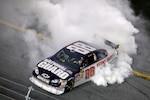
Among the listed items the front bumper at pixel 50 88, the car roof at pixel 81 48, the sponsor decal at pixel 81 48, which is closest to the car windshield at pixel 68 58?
the car roof at pixel 81 48

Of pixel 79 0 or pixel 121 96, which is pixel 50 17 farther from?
pixel 121 96

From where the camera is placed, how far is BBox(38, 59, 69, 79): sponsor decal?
14.5 meters

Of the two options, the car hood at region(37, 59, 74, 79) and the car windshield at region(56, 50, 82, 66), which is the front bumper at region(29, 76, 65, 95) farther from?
the car windshield at region(56, 50, 82, 66)

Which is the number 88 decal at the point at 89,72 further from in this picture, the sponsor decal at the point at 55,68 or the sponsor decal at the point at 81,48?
the sponsor decal at the point at 55,68

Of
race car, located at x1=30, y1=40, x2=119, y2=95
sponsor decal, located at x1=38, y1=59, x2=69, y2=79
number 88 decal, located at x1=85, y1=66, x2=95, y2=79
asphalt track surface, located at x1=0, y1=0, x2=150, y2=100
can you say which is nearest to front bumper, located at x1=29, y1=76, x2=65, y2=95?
race car, located at x1=30, y1=40, x2=119, y2=95

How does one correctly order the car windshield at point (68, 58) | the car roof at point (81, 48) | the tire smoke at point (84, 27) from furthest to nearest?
the tire smoke at point (84, 27), the car roof at point (81, 48), the car windshield at point (68, 58)

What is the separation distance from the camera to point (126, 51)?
1859 centimetres

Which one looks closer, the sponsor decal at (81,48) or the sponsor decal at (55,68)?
the sponsor decal at (55,68)

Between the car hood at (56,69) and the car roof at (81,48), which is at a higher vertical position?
the car roof at (81,48)

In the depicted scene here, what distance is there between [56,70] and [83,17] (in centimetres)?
624

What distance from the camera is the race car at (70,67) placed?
14375 mm

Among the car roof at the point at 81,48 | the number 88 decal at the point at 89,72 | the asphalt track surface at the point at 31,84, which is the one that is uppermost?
the car roof at the point at 81,48

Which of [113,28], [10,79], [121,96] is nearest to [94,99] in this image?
[121,96]

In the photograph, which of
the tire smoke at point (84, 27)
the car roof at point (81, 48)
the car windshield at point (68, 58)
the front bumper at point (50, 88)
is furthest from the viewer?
the tire smoke at point (84, 27)
